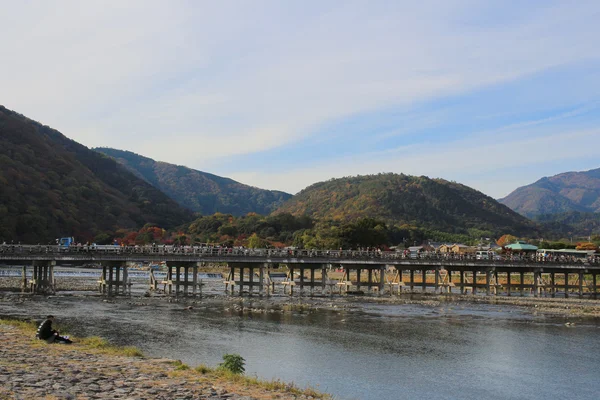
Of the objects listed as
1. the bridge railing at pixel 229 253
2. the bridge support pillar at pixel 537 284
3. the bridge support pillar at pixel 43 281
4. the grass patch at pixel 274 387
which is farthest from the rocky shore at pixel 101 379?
the bridge support pillar at pixel 537 284

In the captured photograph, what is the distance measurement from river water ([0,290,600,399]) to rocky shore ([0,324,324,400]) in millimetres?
4836

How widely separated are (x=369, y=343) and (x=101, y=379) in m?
18.5

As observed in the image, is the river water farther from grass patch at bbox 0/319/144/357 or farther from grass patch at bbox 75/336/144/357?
grass patch at bbox 75/336/144/357

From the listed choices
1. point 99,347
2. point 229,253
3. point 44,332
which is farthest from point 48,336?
point 229,253

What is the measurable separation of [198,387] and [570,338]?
90.1ft

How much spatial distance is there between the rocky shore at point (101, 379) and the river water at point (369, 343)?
4836mm

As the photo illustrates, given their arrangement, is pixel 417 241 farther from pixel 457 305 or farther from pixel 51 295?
pixel 51 295

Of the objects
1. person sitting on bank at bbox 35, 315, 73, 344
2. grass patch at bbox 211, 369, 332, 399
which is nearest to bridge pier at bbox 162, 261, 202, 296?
person sitting on bank at bbox 35, 315, 73, 344

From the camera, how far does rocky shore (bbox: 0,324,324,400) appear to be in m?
14.6

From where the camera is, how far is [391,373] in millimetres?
25172

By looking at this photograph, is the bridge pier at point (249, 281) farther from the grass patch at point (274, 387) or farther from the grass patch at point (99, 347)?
the grass patch at point (274, 387)

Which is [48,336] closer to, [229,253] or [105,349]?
[105,349]

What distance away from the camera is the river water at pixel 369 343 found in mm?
23703

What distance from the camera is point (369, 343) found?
32.3 m
